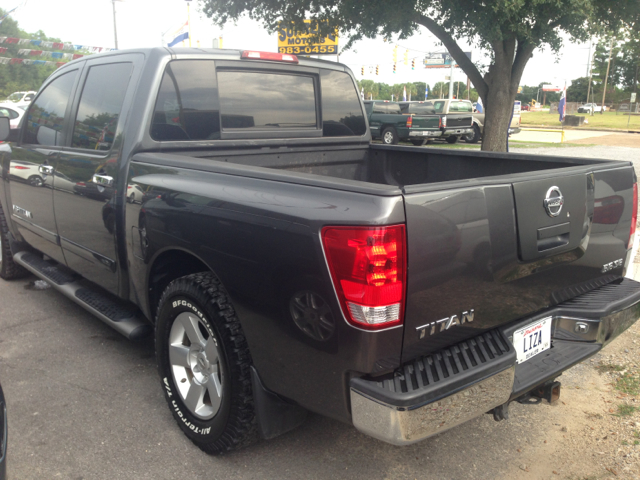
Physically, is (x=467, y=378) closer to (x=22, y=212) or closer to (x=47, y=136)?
(x=47, y=136)

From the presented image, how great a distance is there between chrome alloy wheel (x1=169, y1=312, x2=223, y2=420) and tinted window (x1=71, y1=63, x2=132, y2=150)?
4.10ft

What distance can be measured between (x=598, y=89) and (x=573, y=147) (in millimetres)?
77905

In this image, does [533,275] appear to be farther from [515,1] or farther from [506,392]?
[515,1]

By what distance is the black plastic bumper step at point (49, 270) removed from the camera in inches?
159

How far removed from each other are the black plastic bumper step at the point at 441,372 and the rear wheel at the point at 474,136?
76.0ft

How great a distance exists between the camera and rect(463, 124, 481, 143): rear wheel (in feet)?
78.7

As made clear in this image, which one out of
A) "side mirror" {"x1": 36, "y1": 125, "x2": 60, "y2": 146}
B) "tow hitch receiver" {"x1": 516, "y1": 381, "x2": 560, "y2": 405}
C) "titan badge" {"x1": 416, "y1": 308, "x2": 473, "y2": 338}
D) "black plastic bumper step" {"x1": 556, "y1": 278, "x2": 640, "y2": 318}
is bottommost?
"tow hitch receiver" {"x1": 516, "y1": 381, "x2": 560, "y2": 405}

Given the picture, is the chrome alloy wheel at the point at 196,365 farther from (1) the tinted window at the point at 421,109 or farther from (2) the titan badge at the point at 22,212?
(1) the tinted window at the point at 421,109

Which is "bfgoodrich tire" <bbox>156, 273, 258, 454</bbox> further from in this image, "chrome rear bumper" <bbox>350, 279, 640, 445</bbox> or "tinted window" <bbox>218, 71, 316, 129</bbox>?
"tinted window" <bbox>218, 71, 316, 129</bbox>

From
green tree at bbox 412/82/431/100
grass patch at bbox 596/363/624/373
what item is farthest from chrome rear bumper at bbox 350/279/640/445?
green tree at bbox 412/82/431/100

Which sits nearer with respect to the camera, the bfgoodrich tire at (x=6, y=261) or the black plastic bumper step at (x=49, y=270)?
the black plastic bumper step at (x=49, y=270)

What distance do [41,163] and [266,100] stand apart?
67.8 inches

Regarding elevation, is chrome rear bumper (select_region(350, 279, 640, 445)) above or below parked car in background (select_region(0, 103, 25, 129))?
below

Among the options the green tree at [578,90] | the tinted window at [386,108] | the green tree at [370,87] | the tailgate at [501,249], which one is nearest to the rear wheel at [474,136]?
the tinted window at [386,108]
